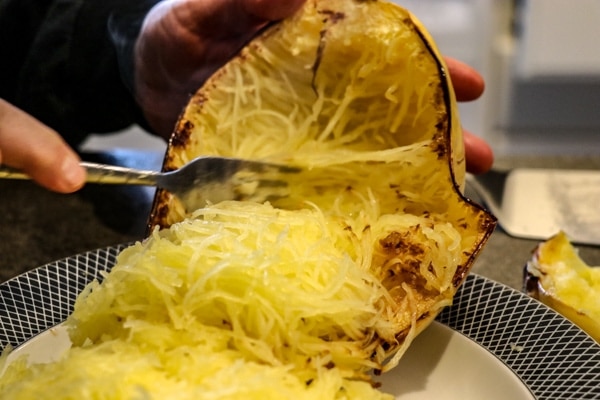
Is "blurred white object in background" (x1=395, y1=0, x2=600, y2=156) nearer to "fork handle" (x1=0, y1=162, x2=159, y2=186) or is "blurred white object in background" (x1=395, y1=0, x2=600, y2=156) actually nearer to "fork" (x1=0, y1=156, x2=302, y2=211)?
"fork" (x1=0, y1=156, x2=302, y2=211)

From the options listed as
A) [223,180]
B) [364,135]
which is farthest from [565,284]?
[223,180]

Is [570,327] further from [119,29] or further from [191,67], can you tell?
[119,29]

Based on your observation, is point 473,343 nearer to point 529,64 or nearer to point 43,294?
point 43,294

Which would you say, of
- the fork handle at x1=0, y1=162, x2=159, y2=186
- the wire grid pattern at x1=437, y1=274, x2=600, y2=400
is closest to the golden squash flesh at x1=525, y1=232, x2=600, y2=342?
the wire grid pattern at x1=437, y1=274, x2=600, y2=400

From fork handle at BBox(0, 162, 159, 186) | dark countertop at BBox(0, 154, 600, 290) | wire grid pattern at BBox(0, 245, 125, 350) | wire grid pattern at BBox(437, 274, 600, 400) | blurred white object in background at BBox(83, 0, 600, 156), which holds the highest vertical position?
fork handle at BBox(0, 162, 159, 186)

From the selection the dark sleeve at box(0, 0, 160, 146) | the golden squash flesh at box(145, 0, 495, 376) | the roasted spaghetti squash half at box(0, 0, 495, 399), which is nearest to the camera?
the roasted spaghetti squash half at box(0, 0, 495, 399)

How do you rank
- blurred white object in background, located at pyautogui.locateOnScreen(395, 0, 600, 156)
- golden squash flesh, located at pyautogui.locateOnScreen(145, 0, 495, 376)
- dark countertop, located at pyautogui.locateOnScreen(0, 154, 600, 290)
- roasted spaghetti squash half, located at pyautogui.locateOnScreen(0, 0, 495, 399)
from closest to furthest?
1. roasted spaghetti squash half, located at pyautogui.locateOnScreen(0, 0, 495, 399)
2. golden squash flesh, located at pyautogui.locateOnScreen(145, 0, 495, 376)
3. dark countertop, located at pyautogui.locateOnScreen(0, 154, 600, 290)
4. blurred white object in background, located at pyautogui.locateOnScreen(395, 0, 600, 156)
